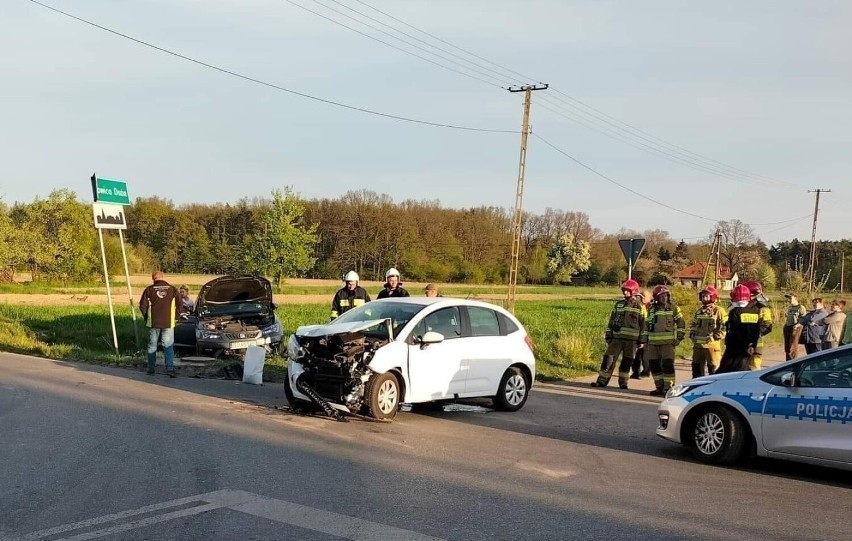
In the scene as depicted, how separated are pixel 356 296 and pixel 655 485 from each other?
23.4 feet

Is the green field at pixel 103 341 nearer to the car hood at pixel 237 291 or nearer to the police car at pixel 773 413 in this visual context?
the car hood at pixel 237 291

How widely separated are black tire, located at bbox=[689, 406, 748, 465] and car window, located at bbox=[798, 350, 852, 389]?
778mm

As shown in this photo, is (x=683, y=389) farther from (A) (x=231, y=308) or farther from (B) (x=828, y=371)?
(A) (x=231, y=308)

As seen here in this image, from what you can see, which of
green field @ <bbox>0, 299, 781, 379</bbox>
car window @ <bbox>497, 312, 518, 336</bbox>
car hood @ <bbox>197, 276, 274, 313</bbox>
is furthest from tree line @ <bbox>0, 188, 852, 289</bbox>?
car window @ <bbox>497, 312, 518, 336</bbox>

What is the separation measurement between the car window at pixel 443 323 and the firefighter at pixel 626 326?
12.9ft

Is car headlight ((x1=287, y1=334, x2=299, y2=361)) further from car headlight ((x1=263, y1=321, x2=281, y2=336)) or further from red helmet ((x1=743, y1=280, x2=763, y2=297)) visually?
red helmet ((x1=743, y1=280, x2=763, y2=297))

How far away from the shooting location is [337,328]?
9477 millimetres

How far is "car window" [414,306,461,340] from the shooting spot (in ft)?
32.0

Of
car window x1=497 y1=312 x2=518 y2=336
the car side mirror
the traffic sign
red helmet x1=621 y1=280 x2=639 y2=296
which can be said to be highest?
the traffic sign

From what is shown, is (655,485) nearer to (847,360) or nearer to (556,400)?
(847,360)

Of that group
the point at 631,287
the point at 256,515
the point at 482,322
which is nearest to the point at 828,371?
the point at 482,322

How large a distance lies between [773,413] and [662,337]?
214 inches

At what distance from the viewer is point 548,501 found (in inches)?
229

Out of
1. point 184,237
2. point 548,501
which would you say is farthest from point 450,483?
point 184,237
